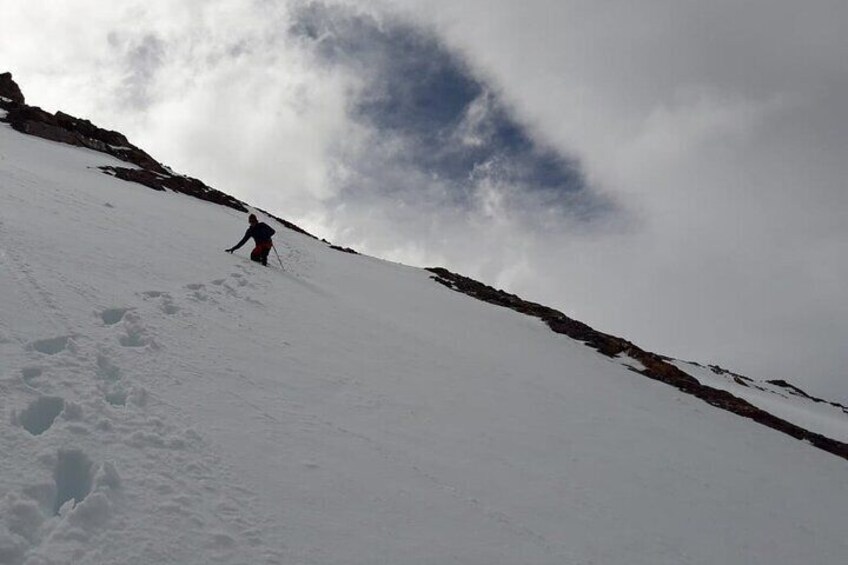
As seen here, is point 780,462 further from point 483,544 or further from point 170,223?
point 170,223

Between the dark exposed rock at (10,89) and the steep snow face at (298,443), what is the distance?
123ft

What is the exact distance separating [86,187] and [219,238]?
4.56 m

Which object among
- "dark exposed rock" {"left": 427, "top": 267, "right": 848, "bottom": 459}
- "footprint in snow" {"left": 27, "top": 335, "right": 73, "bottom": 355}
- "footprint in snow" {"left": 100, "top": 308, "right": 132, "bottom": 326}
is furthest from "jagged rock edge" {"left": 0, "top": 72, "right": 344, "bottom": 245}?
"footprint in snow" {"left": 27, "top": 335, "right": 73, "bottom": 355}

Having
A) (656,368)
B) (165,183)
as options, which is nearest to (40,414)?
(656,368)

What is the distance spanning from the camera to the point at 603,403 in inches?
512

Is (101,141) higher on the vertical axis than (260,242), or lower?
higher

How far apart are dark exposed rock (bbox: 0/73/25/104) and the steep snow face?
123 feet

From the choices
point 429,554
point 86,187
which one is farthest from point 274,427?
point 86,187

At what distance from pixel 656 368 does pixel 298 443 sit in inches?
808

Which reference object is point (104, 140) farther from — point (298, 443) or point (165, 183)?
point (298, 443)

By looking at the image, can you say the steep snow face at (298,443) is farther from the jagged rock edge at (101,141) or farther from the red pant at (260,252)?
the jagged rock edge at (101,141)

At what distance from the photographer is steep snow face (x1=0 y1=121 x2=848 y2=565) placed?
4250 millimetres

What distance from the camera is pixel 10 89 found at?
1702 inches

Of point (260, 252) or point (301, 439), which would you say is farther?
point (260, 252)
